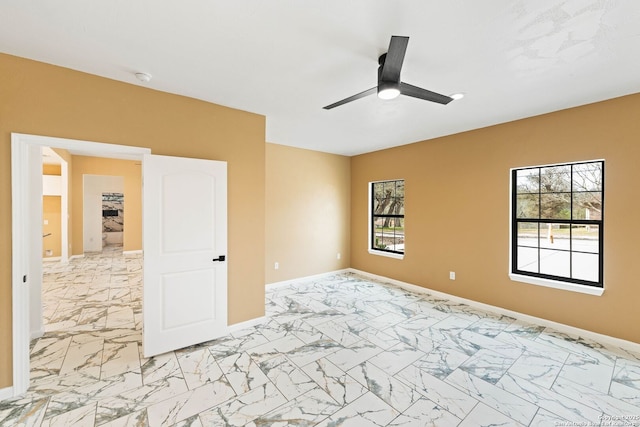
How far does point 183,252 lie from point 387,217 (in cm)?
403

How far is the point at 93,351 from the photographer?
2.76 meters

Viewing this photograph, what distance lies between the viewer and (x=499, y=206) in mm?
3812

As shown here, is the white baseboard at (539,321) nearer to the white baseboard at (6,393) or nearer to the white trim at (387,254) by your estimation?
the white trim at (387,254)

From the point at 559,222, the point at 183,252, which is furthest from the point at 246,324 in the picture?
the point at 559,222

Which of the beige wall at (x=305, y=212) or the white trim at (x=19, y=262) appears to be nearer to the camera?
the white trim at (x=19, y=262)

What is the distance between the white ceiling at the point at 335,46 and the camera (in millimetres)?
1635

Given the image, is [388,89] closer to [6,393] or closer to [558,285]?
[558,285]

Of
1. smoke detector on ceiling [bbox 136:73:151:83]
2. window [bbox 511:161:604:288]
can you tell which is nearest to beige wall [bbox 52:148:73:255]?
smoke detector on ceiling [bbox 136:73:151:83]

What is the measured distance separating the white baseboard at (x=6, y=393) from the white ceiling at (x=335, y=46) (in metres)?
2.69

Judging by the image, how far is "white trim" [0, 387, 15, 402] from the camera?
2068 millimetres

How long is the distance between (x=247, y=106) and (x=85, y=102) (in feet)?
4.99

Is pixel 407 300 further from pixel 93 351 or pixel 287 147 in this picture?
pixel 93 351

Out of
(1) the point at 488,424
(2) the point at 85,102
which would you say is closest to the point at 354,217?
(1) the point at 488,424

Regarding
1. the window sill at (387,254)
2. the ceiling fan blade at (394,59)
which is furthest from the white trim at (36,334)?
the window sill at (387,254)
